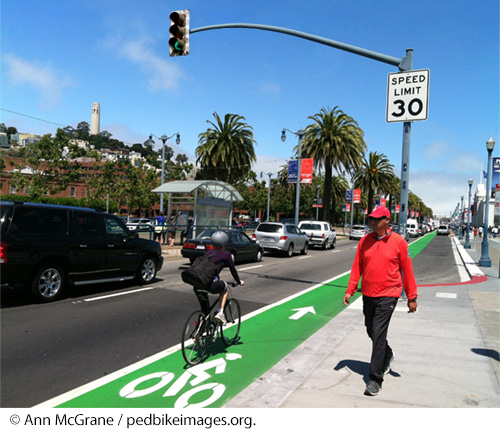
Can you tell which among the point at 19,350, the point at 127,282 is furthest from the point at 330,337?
the point at 127,282

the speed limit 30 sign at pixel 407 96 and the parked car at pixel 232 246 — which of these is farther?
the parked car at pixel 232 246

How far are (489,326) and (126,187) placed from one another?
51861 millimetres

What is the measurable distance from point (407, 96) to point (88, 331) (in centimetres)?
772

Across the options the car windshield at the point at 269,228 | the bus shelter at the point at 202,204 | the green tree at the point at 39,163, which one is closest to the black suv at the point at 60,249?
the bus shelter at the point at 202,204

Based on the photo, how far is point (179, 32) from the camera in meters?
9.84

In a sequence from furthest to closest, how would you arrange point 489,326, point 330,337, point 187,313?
point 187,313 < point 489,326 < point 330,337

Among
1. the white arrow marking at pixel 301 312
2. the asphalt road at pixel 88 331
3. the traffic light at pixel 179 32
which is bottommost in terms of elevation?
the white arrow marking at pixel 301 312

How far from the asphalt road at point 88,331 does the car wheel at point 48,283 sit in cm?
20

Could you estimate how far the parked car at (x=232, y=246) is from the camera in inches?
583

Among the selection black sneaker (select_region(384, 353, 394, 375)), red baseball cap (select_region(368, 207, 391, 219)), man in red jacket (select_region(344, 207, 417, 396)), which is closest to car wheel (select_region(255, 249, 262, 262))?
black sneaker (select_region(384, 353, 394, 375))

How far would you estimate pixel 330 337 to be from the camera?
6.63 metres

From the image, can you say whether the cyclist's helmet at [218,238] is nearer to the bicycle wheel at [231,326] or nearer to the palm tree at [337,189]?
the bicycle wheel at [231,326]

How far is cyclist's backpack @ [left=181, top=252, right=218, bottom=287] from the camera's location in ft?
17.1

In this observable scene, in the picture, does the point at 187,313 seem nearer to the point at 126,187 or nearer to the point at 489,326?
the point at 489,326
